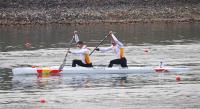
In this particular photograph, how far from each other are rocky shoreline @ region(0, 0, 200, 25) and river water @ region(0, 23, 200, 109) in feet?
56.1

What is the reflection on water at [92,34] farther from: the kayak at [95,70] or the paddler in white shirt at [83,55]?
the paddler in white shirt at [83,55]

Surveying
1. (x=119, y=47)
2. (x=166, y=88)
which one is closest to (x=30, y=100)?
(x=166, y=88)

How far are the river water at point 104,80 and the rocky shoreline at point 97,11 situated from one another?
17.1m

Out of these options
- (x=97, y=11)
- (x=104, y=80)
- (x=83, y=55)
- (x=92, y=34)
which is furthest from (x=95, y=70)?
(x=97, y=11)

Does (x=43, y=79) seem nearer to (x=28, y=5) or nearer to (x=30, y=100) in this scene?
(x=30, y=100)

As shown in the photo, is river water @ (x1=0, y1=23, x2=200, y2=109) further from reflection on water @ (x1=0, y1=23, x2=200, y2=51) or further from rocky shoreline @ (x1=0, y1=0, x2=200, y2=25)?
rocky shoreline @ (x1=0, y1=0, x2=200, y2=25)

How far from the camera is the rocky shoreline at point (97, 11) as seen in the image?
257 feet

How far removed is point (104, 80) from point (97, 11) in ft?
160

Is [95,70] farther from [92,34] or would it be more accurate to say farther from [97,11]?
[97,11]

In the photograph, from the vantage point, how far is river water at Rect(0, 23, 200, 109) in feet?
86.6

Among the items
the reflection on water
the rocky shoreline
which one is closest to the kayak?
the reflection on water

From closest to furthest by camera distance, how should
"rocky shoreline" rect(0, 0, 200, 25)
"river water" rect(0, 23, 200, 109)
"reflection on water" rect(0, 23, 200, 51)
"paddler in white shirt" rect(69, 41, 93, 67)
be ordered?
"river water" rect(0, 23, 200, 109) → "paddler in white shirt" rect(69, 41, 93, 67) → "reflection on water" rect(0, 23, 200, 51) → "rocky shoreline" rect(0, 0, 200, 25)

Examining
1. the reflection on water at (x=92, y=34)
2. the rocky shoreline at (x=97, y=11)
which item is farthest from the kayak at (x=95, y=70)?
the rocky shoreline at (x=97, y=11)

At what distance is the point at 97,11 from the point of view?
80.9 meters
